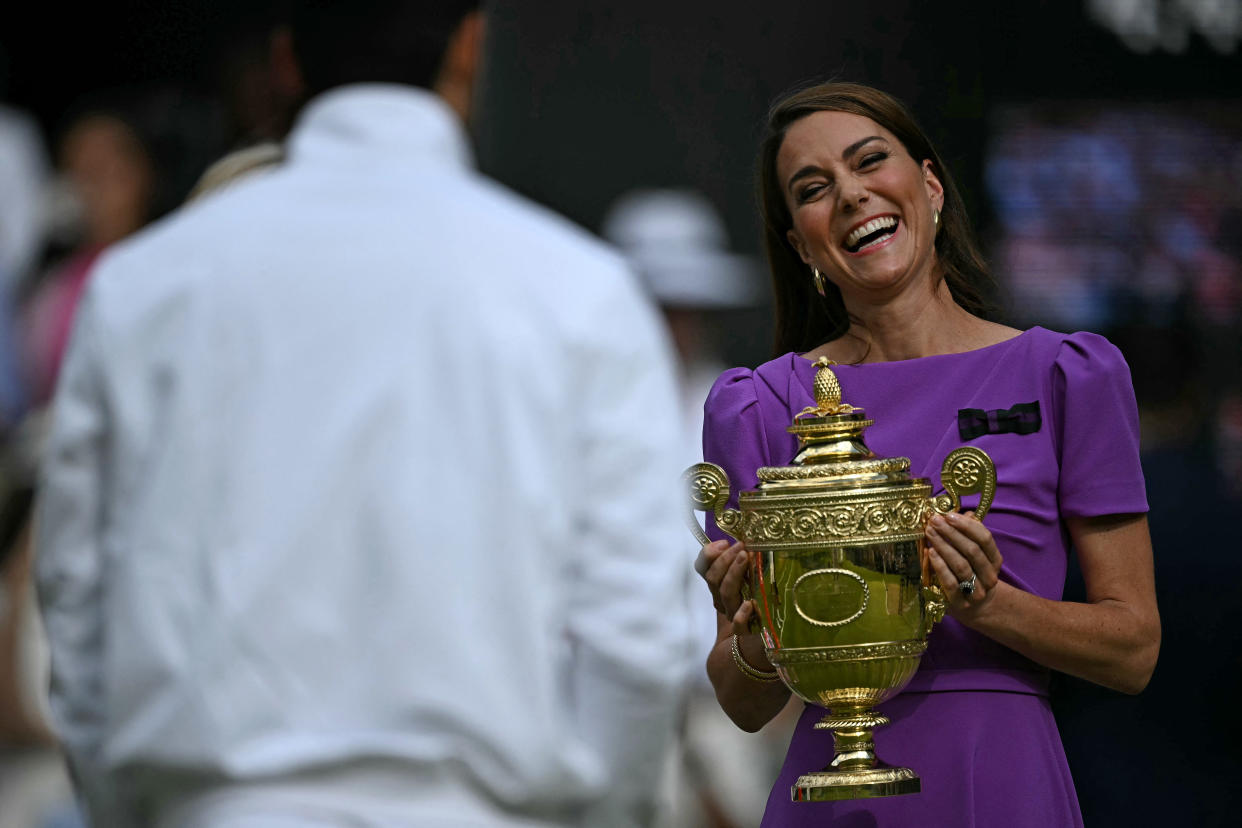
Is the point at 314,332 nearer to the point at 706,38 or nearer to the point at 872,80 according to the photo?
the point at 872,80

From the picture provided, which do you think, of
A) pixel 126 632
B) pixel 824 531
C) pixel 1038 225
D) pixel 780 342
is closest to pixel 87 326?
pixel 126 632

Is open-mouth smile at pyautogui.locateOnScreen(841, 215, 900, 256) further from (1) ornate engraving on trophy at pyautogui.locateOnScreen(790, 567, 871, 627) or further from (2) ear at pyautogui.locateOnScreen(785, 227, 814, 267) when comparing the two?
(1) ornate engraving on trophy at pyautogui.locateOnScreen(790, 567, 871, 627)

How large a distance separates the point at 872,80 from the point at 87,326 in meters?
4.17

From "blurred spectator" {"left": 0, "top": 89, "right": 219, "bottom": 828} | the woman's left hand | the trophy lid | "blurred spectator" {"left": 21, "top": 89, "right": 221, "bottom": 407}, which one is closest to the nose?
the trophy lid

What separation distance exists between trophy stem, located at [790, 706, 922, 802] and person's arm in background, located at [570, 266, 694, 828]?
0.41 metres

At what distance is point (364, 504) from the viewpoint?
193 centimetres

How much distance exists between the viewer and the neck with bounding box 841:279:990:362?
268 centimetres

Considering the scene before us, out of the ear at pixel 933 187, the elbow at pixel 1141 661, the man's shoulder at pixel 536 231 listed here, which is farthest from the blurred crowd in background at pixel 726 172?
the man's shoulder at pixel 536 231

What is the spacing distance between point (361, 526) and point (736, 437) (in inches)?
34.4

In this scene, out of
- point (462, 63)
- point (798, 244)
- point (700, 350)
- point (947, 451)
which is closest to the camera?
point (462, 63)

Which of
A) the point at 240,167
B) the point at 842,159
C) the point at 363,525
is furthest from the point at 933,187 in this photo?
the point at 363,525

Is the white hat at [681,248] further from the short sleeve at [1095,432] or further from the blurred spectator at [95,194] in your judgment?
the short sleeve at [1095,432]

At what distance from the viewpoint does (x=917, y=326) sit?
2.68 m

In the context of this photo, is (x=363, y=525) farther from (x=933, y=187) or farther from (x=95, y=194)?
(x=95, y=194)
